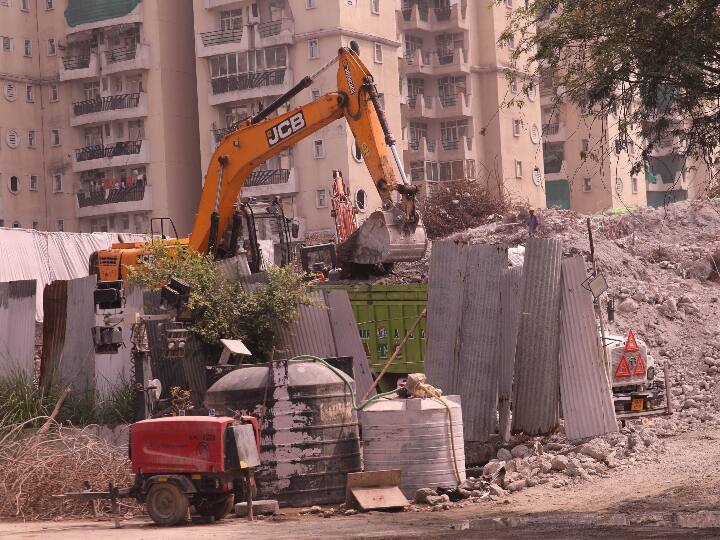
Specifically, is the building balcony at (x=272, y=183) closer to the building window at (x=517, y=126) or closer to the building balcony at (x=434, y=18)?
the building balcony at (x=434, y=18)

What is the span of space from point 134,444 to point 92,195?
56.0 metres

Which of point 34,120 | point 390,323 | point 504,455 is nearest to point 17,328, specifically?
point 390,323

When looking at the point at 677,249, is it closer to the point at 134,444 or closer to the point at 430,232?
the point at 430,232

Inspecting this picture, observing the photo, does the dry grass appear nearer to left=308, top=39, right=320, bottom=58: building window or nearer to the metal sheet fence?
the metal sheet fence

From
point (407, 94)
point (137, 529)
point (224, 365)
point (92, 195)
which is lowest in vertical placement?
point (137, 529)

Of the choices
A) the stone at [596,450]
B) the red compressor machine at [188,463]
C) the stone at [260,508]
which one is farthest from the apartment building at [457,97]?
the red compressor machine at [188,463]

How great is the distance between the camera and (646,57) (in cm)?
1596

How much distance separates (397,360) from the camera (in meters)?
23.3

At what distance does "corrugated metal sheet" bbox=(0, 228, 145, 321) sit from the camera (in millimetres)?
37938

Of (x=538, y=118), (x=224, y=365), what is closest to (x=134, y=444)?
(x=224, y=365)

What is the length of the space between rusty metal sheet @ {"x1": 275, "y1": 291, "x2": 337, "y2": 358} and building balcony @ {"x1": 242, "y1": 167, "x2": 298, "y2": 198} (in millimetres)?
42306

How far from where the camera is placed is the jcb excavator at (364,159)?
25.5 meters

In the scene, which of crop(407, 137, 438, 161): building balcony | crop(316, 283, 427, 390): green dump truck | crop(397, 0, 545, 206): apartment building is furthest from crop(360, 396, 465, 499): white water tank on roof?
crop(407, 137, 438, 161): building balcony

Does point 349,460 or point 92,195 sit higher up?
point 92,195
